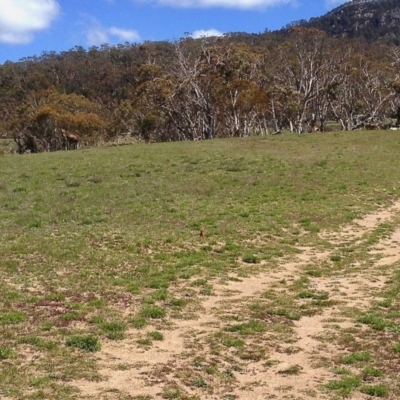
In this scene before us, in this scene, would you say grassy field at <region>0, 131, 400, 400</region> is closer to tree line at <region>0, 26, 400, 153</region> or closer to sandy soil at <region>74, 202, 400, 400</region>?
sandy soil at <region>74, 202, 400, 400</region>

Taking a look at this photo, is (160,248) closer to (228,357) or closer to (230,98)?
(228,357)

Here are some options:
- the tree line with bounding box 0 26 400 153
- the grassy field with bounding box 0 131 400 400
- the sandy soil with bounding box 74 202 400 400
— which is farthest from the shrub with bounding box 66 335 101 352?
the tree line with bounding box 0 26 400 153

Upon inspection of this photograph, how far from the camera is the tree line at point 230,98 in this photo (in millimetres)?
59281

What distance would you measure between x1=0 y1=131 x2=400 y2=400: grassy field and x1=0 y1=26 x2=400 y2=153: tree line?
2607 centimetres

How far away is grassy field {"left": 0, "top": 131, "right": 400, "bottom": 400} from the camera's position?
8.98 meters

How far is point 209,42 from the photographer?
2734 inches

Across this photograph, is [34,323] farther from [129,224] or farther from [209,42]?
[209,42]

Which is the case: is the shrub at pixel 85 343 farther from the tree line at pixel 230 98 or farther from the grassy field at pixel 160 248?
the tree line at pixel 230 98

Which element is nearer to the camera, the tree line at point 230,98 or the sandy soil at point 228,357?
the sandy soil at point 228,357

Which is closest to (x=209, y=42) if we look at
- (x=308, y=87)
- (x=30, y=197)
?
(x=308, y=87)

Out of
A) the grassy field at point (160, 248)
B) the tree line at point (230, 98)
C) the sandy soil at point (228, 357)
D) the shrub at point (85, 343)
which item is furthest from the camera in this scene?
the tree line at point (230, 98)

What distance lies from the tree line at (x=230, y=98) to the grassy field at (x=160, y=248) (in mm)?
26073

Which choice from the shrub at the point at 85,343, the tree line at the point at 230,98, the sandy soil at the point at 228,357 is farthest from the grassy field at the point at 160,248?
the tree line at the point at 230,98

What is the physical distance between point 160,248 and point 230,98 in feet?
144
